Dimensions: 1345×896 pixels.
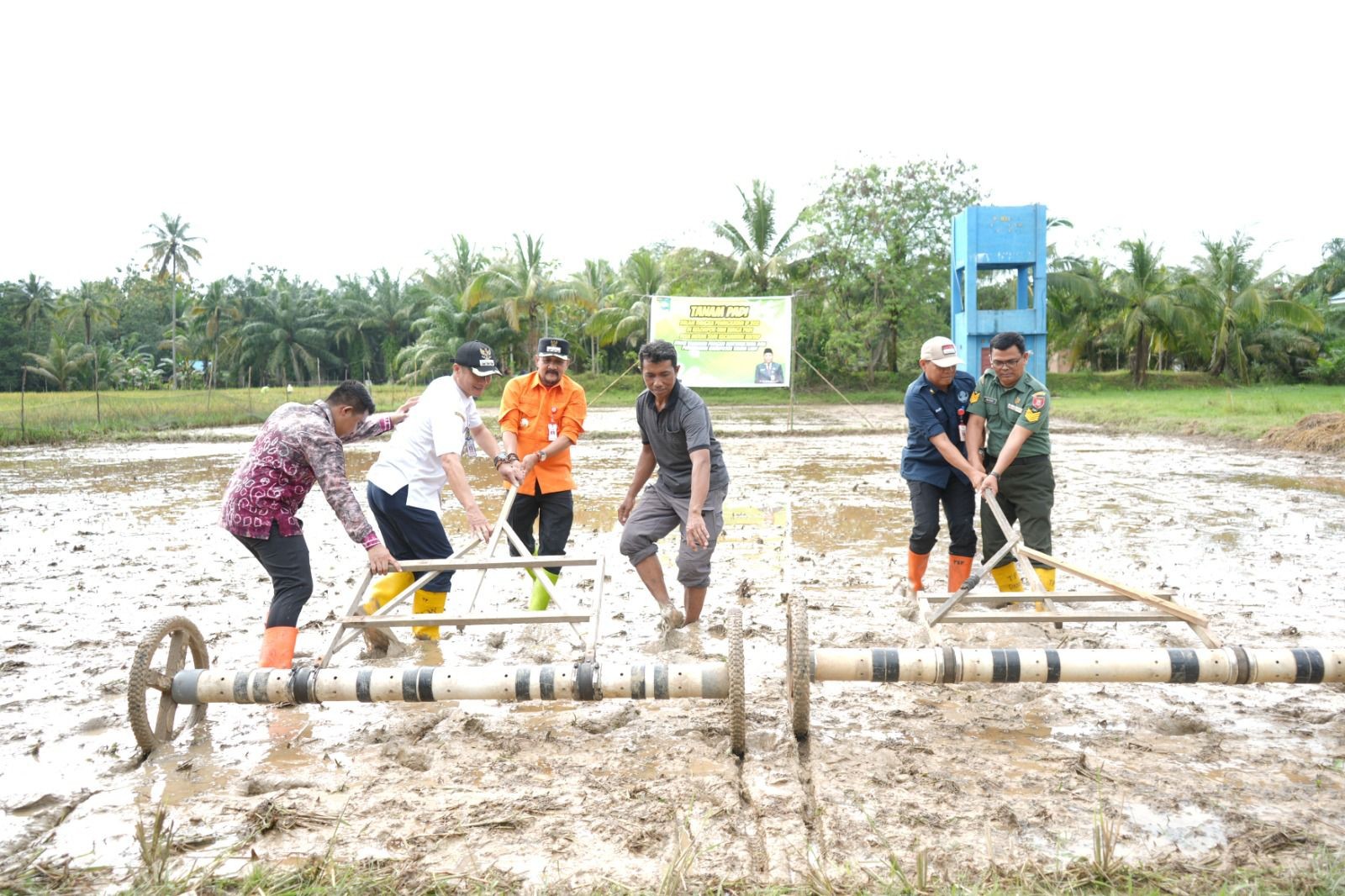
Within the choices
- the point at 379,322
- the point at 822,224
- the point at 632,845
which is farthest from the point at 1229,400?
the point at 379,322

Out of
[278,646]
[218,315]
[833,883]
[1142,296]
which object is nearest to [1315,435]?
[833,883]

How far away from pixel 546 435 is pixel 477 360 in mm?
786

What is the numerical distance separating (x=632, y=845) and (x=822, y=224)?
32690 mm

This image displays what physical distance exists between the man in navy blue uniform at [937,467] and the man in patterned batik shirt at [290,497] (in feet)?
9.79

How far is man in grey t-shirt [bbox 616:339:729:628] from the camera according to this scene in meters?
5.00

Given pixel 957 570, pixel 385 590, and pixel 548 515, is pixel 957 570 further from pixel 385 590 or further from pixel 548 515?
pixel 385 590

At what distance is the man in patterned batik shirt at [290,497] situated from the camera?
14.0ft

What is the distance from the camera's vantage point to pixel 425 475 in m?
5.29

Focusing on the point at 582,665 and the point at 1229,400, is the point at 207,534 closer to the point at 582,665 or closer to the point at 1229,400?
the point at 582,665

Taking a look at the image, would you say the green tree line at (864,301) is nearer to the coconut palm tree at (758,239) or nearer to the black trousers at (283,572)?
the coconut palm tree at (758,239)

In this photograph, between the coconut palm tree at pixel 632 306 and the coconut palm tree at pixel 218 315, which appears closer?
the coconut palm tree at pixel 632 306

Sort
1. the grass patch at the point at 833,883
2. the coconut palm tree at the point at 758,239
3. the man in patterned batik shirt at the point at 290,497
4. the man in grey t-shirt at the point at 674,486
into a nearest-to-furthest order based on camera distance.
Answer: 1. the grass patch at the point at 833,883
2. the man in patterned batik shirt at the point at 290,497
3. the man in grey t-shirt at the point at 674,486
4. the coconut palm tree at the point at 758,239

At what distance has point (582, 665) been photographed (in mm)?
3582

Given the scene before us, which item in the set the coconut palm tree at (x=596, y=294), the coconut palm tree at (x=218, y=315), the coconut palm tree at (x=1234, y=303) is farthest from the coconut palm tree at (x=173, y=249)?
the coconut palm tree at (x=1234, y=303)
